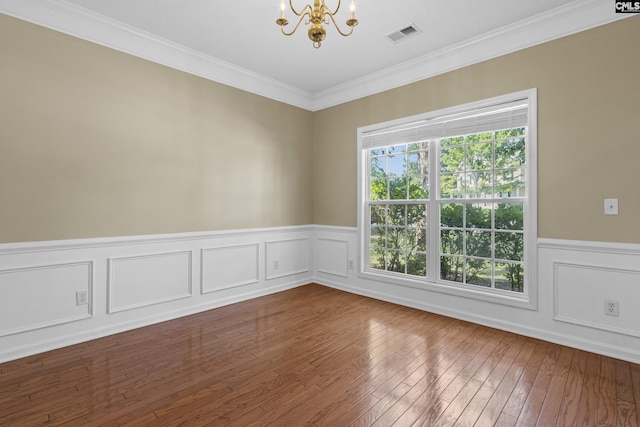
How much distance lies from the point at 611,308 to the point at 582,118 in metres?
1.59

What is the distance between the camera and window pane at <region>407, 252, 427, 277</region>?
3863mm

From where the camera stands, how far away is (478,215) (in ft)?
11.3

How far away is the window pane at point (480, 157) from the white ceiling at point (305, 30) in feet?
2.94

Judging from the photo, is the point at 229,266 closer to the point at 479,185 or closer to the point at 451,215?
the point at 451,215

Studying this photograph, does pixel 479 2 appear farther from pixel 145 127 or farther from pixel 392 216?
pixel 145 127

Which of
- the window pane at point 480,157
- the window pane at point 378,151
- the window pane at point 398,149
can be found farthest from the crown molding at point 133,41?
the window pane at point 480,157

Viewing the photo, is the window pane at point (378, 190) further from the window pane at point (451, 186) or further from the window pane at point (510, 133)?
the window pane at point (510, 133)

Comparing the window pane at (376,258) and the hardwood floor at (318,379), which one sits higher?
the window pane at (376,258)

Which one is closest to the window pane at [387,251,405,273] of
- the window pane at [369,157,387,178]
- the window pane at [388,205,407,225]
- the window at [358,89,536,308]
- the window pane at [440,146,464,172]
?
the window at [358,89,536,308]

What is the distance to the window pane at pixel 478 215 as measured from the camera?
11.1 ft

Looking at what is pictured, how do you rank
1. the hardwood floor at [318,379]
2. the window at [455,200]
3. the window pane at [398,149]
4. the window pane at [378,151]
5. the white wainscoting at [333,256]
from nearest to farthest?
the hardwood floor at [318,379], the window at [455,200], the window pane at [398,149], the window pane at [378,151], the white wainscoting at [333,256]

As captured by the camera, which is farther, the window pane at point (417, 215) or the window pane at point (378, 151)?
the window pane at point (378, 151)

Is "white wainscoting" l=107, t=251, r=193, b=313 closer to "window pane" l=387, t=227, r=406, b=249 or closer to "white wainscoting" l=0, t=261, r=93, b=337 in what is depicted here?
"white wainscoting" l=0, t=261, r=93, b=337

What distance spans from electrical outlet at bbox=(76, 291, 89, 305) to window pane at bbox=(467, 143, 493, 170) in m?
3.98
